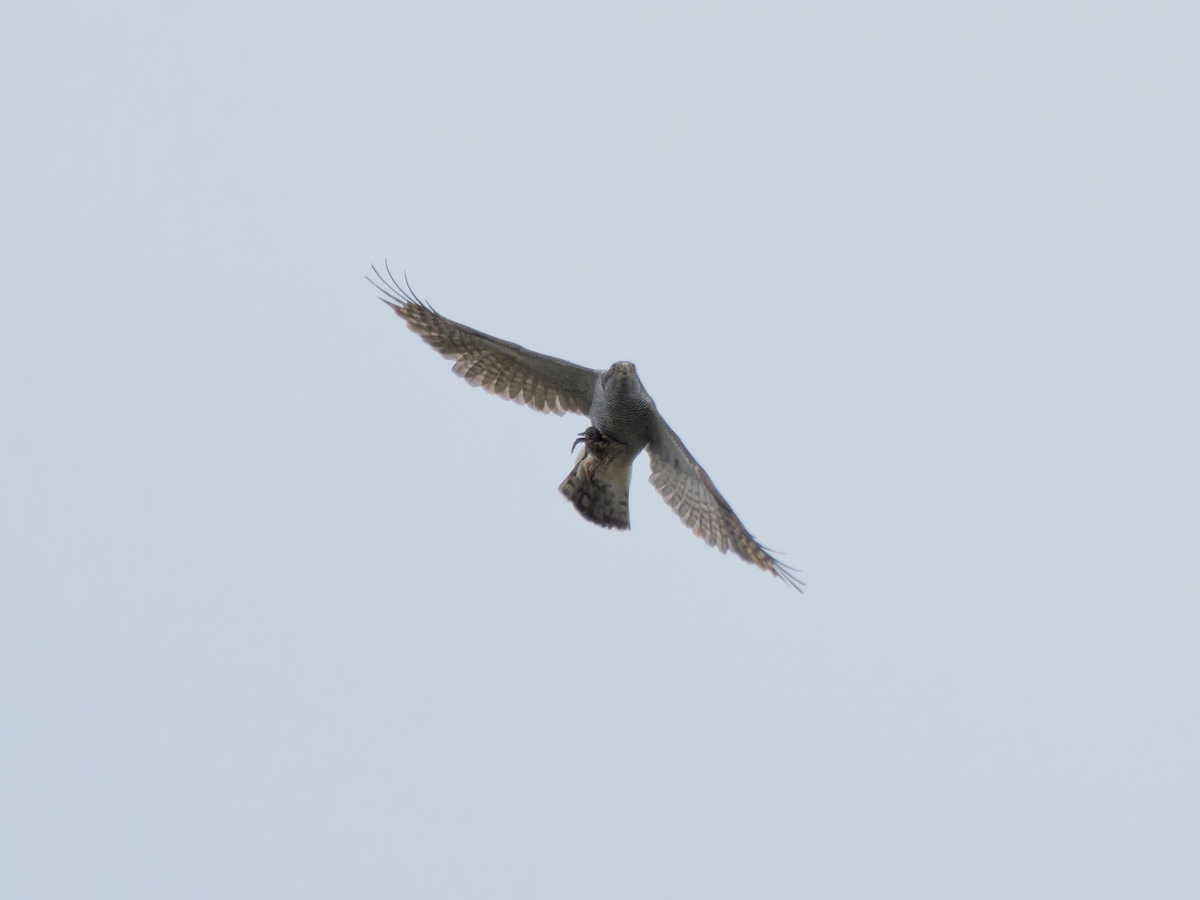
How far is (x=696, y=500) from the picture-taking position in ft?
42.1

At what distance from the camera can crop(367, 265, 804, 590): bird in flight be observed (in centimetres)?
1241

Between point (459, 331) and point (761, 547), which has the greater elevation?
point (459, 331)

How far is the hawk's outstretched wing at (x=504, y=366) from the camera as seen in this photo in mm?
12477

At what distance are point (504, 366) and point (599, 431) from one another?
114 centimetres

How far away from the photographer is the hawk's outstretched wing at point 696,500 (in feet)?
41.1

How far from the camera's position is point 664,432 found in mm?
12539

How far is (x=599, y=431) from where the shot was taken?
1252cm

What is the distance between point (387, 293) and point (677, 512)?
11.5 ft

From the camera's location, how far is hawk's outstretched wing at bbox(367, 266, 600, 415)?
12.5m

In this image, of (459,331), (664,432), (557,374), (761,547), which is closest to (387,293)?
(459,331)

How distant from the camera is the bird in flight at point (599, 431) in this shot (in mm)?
12414

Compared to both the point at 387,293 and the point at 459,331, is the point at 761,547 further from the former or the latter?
the point at 387,293

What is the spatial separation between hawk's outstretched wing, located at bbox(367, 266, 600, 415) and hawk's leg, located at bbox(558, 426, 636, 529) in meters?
0.50

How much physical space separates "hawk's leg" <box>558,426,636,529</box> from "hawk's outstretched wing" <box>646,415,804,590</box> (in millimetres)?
327
